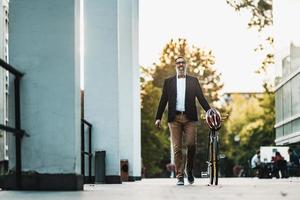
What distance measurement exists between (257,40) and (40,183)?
26.5 m

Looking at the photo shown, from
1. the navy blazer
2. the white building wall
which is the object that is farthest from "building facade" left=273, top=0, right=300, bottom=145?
the navy blazer

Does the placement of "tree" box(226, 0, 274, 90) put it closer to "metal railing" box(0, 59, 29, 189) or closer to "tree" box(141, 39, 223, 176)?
"metal railing" box(0, 59, 29, 189)

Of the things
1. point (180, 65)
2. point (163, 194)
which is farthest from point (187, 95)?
point (163, 194)

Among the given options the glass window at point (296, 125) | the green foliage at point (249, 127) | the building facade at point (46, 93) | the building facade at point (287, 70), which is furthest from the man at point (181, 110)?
the green foliage at point (249, 127)

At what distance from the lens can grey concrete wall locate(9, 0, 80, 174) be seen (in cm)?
946

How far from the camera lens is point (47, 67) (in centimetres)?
960

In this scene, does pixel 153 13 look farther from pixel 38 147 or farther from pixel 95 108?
pixel 38 147

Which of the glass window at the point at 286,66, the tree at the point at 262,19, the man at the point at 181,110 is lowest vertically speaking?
the man at the point at 181,110

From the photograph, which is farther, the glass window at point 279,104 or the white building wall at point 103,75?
the glass window at point 279,104

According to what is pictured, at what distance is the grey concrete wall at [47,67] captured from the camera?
9.46 meters

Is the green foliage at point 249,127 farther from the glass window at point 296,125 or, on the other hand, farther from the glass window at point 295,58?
the glass window at point 296,125

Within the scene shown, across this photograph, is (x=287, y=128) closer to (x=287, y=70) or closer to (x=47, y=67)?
(x=287, y=70)

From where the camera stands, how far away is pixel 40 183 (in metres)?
9.18

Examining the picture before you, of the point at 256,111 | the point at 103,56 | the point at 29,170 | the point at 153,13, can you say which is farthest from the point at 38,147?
the point at 256,111
